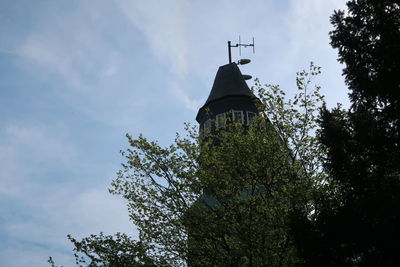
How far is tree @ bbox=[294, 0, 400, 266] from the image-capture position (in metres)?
13.2

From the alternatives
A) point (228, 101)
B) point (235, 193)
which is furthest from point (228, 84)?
point (235, 193)

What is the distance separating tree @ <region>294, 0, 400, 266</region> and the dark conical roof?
26618 millimetres

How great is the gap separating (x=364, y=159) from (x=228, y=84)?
31.1 meters

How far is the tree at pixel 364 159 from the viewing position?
13.2 meters

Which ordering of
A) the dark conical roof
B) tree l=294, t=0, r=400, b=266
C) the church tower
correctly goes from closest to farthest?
tree l=294, t=0, r=400, b=266 < the church tower < the dark conical roof

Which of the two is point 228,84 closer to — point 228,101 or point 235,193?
point 228,101

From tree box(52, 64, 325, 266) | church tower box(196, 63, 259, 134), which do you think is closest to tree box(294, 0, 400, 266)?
tree box(52, 64, 325, 266)

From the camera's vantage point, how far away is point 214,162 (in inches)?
724

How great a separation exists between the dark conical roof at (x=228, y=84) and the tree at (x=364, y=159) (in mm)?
26618

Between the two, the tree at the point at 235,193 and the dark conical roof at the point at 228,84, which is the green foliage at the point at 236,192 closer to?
the tree at the point at 235,193

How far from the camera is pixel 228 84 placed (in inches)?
1763

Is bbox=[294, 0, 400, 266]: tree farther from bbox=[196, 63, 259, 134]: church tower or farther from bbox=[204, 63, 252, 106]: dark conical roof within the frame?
bbox=[204, 63, 252, 106]: dark conical roof

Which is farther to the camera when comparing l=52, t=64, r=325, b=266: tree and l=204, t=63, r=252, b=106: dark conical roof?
l=204, t=63, r=252, b=106: dark conical roof

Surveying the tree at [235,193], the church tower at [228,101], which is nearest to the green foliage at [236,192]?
the tree at [235,193]
